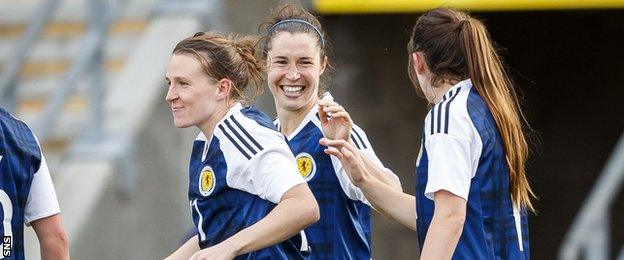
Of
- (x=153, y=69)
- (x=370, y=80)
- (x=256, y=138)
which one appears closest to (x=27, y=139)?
(x=256, y=138)

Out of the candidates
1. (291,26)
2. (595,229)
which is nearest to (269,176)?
(291,26)

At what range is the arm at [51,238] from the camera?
4.57 metres

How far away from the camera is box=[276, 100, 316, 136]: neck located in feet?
17.5

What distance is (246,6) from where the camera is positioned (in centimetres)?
880

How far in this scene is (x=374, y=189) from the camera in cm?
489

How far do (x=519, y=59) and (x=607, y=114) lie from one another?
73cm

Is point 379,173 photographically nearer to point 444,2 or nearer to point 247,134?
point 247,134

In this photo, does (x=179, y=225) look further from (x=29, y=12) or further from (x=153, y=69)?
(x=29, y=12)

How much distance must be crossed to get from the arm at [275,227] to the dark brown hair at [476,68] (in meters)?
0.54

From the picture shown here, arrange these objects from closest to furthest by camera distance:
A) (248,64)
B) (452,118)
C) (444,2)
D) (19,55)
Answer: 1. (452,118)
2. (248,64)
3. (19,55)
4. (444,2)

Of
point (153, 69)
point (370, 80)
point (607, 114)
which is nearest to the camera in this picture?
point (153, 69)

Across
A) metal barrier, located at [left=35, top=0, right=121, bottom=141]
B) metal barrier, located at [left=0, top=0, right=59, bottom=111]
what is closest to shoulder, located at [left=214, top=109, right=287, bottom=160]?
metal barrier, located at [left=35, top=0, right=121, bottom=141]

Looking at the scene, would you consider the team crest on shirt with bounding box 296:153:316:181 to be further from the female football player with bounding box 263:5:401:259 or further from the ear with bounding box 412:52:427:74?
the ear with bounding box 412:52:427:74
